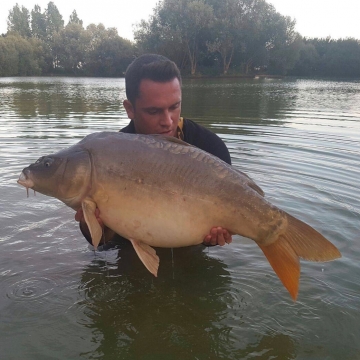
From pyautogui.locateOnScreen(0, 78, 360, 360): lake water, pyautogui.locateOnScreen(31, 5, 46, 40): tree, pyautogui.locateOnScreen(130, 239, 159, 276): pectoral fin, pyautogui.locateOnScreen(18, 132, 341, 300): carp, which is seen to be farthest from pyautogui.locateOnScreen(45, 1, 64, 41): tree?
pyautogui.locateOnScreen(130, 239, 159, 276): pectoral fin

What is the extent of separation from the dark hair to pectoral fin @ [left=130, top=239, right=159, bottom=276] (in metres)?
1.33

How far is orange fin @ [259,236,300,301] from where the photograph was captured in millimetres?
2352

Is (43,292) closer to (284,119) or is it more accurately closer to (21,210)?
(21,210)

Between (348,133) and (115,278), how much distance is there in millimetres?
7902

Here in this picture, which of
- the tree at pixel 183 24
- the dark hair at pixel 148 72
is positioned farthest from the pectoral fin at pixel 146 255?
the tree at pixel 183 24

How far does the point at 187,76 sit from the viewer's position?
158 feet

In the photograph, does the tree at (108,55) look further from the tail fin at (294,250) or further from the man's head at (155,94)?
the tail fin at (294,250)

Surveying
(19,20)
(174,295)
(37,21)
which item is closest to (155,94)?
(174,295)

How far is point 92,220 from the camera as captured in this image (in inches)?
95.8

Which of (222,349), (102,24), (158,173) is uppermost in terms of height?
(102,24)

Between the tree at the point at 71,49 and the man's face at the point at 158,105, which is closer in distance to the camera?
the man's face at the point at 158,105

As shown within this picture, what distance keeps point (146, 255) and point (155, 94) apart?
1.32 meters

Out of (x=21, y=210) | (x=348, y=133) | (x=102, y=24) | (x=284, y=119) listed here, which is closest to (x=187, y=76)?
(x=102, y=24)

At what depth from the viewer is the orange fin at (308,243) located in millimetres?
2289
